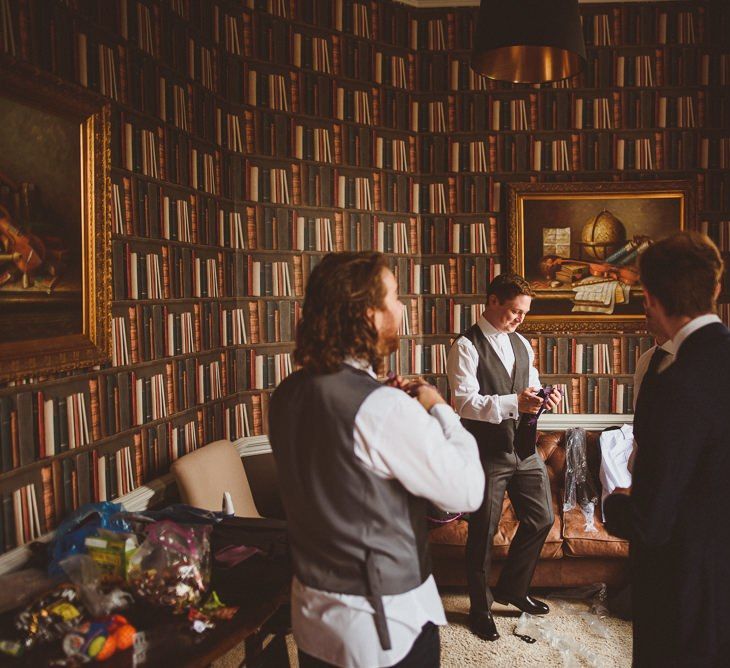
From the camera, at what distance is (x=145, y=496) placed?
308cm

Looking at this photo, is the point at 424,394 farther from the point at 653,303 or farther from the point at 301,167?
the point at 301,167

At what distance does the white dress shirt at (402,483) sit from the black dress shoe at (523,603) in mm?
2314

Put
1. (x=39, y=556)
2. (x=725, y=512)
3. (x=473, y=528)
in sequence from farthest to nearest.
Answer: (x=473, y=528)
(x=39, y=556)
(x=725, y=512)

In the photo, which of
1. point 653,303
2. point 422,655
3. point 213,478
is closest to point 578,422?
point 213,478

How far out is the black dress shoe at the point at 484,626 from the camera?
3.46 meters

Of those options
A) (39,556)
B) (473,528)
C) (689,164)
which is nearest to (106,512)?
(39,556)

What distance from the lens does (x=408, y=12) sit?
477 cm

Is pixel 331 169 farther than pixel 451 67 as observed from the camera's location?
No

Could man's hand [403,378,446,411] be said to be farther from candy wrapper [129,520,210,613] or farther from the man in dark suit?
candy wrapper [129,520,210,613]

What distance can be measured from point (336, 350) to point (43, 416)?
Result: 61.6 inches

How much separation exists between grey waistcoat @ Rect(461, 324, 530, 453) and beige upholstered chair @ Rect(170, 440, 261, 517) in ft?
4.06

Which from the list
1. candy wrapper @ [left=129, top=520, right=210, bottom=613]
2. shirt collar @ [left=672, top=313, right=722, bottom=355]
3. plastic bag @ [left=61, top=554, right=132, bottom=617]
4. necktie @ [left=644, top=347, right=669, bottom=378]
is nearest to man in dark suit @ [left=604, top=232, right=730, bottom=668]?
shirt collar @ [left=672, top=313, right=722, bottom=355]

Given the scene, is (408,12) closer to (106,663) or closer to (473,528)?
(473,528)

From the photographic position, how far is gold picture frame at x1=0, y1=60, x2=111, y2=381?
227 cm
